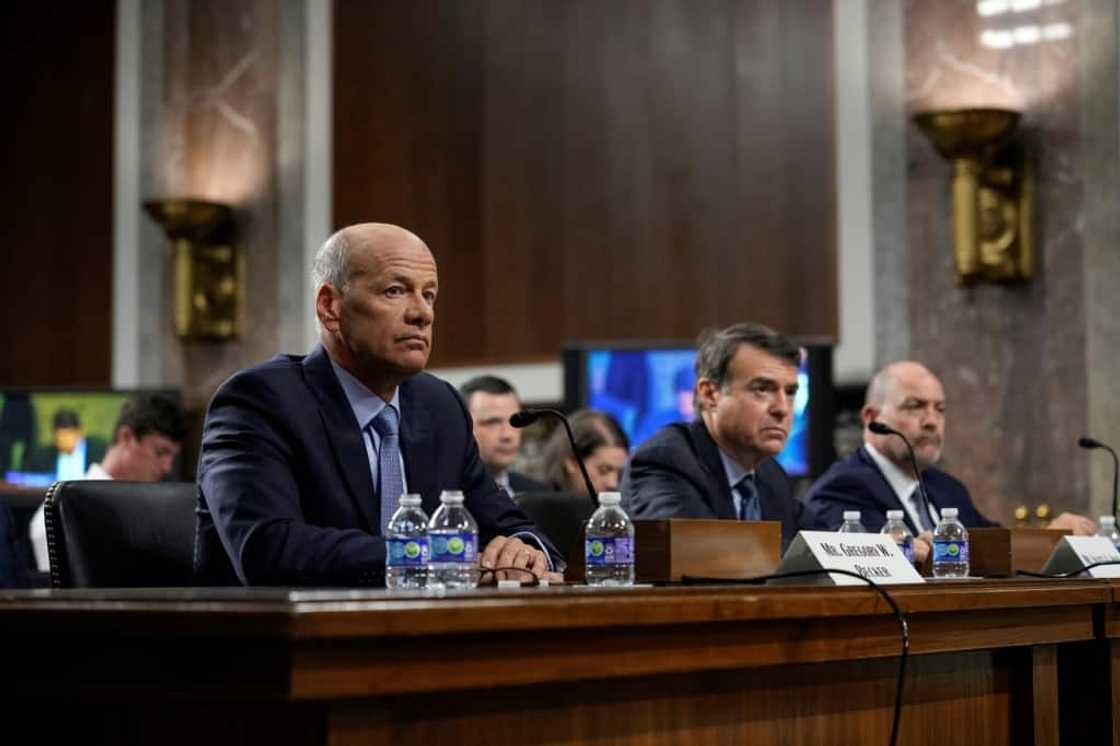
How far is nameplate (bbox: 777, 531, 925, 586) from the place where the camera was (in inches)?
100

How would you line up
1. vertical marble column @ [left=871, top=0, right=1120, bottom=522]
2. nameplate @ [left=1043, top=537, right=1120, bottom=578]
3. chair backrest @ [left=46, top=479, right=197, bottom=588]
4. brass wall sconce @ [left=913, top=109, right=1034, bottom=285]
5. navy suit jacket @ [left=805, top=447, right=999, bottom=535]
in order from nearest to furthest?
chair backrest @ [left=46, top=479, right=197, bottom=588] < nameplate @ [left=1043, top=537, right=1120, bottom=578] < navy suit jacket @ [left=805, top=447, right=999, bottom=535] < vertical marble column @ [left=871, top=0, right=1120, bottom=522] < brass wall sconce @ [left=913, top=109, right=1034, bottom=285]

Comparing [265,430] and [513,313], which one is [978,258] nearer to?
[513,313]

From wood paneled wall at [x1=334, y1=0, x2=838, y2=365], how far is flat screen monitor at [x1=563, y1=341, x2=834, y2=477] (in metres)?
0.57

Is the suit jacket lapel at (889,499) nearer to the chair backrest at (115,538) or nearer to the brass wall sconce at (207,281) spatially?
the chair backrest at (115,538)

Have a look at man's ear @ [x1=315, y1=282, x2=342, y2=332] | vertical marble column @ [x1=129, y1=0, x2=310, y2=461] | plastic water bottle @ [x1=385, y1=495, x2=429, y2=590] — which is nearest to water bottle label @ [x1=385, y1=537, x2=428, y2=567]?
plastic water bottle @ [x1=385, y1=495, x2=429, y2=590]

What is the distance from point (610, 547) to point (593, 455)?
3578 mm

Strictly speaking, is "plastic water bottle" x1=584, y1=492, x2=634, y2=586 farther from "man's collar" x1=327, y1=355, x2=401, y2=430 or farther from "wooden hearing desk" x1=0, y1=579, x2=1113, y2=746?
"man's collar" x1=327, y1=355, x2=401, y2=430

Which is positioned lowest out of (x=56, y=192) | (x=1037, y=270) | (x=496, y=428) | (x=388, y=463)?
(x=388, y=463)

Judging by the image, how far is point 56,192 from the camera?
34.2ft

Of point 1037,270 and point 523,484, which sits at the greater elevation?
point 1037,270

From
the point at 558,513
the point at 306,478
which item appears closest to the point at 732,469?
the point at 558,513

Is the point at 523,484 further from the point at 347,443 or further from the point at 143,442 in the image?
the point at 347,443

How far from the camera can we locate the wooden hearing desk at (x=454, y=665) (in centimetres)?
163

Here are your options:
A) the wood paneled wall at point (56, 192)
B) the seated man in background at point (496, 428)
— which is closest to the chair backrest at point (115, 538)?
the seated man in background at point (496, 428)
